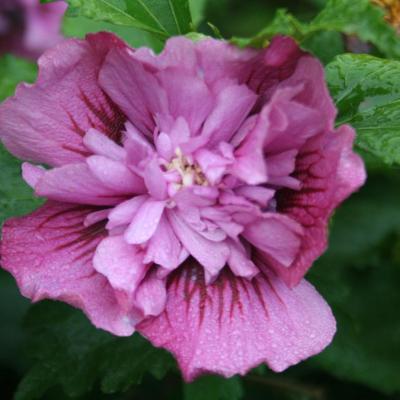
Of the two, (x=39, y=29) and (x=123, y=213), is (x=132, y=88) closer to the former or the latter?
(x=123, y=213)

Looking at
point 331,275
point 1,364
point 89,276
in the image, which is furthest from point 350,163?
point 1,364

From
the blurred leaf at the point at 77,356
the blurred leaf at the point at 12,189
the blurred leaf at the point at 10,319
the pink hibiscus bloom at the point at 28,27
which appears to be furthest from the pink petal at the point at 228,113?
the pink hibiscus bloom at the point at 28,27

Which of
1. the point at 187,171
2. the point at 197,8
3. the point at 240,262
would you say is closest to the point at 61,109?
the point at 187,171

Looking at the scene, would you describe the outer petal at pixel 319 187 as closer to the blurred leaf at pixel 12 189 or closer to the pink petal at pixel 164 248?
the pink petal at pixel 164 248

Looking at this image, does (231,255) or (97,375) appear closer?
(231,255)

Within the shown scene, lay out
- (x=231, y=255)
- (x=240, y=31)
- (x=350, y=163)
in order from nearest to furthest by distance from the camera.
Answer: (x=350, y=163) < (x=231, y=255) < (x=240, y=31)

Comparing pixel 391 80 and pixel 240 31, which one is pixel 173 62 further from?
pixel 240 31

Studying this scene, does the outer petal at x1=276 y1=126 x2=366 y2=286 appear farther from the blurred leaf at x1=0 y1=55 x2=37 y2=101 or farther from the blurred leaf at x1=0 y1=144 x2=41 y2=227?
the blurred leaf at x1=0 y1=55 x2=37 y2=101
